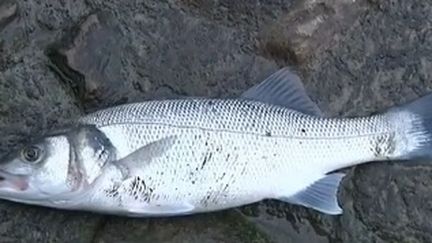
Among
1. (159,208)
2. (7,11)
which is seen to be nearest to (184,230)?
(159,208)

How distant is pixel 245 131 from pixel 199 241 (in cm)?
44

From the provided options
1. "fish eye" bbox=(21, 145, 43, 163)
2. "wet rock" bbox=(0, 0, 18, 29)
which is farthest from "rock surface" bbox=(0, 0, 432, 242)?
"fish eye" bbox=(21, 145, 43, 163)

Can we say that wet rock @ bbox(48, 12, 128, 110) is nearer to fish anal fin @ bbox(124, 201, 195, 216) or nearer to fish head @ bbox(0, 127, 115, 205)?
fish head @ bbox(0, 127, 115, 205)

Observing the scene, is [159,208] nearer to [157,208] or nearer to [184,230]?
[157,208]

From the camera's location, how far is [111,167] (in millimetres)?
3033

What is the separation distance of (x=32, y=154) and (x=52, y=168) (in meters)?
0.08

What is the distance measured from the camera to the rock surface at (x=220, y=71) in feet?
10.7

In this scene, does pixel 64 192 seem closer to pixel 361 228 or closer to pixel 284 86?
pixel 284 86

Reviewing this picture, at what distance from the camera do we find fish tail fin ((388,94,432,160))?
3.27 metres

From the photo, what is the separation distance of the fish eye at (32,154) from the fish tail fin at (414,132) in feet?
4.23

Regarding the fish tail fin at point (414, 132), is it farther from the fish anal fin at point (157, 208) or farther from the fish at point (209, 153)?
the fish anal fin at point (157, 208)

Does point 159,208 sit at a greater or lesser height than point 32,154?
lesser

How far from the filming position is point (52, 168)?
3.00 meters

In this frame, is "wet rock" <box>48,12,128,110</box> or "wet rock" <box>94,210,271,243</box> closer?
"wet rock" <box>94,210,271,243</box>
